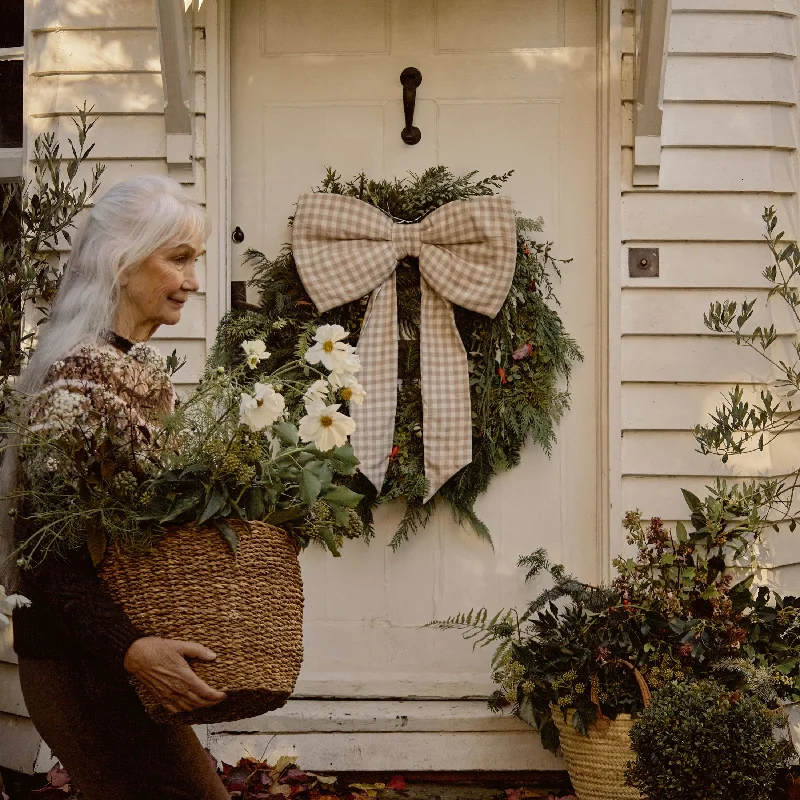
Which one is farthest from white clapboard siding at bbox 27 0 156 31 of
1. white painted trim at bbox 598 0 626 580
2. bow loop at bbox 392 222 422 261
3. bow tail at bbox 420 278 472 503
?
white painted trim at bbox 598 0 626 580

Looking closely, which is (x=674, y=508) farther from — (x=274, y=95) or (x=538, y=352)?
(x=274, y=95)

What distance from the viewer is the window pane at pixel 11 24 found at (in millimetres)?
3938

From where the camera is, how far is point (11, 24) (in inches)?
155

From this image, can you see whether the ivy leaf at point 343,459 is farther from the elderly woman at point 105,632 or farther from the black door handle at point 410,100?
the black door handle at point 410,100

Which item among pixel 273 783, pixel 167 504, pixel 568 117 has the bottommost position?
pixel 273 783

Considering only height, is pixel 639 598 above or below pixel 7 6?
below

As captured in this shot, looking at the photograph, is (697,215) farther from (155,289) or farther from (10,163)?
(10,163)

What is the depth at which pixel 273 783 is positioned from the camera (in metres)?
3.37

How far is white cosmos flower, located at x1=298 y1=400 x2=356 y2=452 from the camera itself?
5.85 feet

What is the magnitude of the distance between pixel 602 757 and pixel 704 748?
0.46 meters

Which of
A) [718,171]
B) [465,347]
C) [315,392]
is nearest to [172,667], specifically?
[315,392]

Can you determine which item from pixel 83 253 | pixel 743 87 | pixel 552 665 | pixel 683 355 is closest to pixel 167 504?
pixel 83 253

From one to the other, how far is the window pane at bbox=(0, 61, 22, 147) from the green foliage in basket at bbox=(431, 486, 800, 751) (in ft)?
7.78

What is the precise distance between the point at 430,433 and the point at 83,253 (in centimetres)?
177
